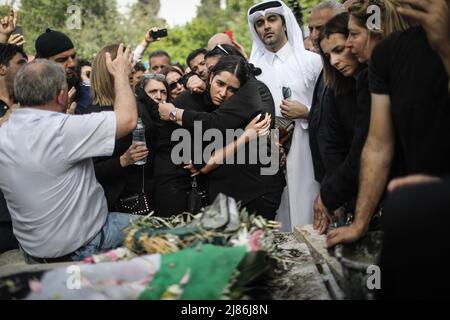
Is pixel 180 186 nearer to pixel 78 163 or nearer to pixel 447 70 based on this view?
pixel 78 163

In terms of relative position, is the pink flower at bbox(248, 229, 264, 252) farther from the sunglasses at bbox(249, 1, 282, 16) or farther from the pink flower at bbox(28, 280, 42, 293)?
the sunglasses at bbox(249, 1, 282, 16)

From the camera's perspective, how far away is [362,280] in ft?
8.20

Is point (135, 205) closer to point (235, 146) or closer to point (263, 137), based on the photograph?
point (235, 146)

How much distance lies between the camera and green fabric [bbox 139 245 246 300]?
2.50m

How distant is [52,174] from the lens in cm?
335

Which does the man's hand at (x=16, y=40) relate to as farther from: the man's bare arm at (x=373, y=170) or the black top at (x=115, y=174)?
the man's bare arm at (x=373, y=170)

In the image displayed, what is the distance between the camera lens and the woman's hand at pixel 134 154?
4.25 meters

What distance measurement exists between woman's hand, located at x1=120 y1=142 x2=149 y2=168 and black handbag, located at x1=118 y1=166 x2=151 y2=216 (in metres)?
0.31

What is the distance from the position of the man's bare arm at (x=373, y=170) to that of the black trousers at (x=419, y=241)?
95 centimetres

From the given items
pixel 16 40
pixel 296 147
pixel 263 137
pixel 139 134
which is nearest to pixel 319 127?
pixel 263 137

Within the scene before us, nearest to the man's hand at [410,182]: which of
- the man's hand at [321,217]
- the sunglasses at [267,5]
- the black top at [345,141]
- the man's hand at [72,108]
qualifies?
the black top at [345,141]

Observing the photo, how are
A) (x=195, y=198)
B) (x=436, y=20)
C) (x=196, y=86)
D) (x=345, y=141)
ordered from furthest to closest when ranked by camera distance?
(x=196, y=86) → (x=195, y=198) → (x=345, y=141) → (x=436, y=20)

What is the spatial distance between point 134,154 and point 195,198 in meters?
0.72
